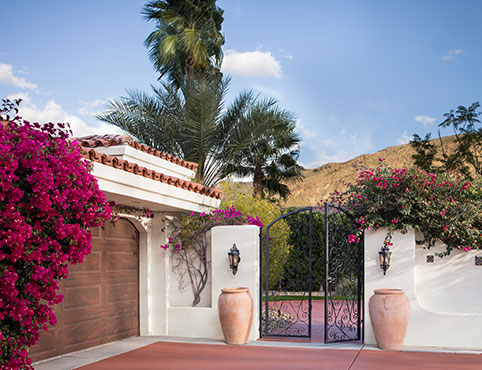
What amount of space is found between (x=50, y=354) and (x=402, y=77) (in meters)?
24.7

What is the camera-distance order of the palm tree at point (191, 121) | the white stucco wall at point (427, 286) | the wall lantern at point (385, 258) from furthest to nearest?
the palm tree at point (191, 121)
the wall lantern at point (385, 258)
the white stucco wall at point (427, 286)

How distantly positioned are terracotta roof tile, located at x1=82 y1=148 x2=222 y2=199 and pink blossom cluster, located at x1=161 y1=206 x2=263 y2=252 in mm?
513

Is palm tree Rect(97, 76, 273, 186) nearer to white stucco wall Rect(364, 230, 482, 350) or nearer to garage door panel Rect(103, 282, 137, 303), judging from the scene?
garage door panel Rect(103, 282, 137, 303)

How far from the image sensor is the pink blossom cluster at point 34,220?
4.95 metres

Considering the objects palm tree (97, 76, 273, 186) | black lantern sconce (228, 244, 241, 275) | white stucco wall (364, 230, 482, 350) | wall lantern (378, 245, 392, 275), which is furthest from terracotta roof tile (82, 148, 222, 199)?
palm tree (97, 76, 273, 186)

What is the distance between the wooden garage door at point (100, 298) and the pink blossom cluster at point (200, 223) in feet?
2.65

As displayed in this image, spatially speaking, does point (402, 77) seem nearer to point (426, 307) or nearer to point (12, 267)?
point (426, 307)

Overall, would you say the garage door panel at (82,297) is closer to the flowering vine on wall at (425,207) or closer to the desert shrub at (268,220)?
the flowering vine on wall at (425,207)

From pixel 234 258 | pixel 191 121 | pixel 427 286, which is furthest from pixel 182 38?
pixel 427 286

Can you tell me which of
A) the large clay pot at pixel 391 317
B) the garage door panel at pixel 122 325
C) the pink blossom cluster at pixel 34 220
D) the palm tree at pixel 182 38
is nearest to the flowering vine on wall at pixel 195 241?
the garage door panel at pixel 122 325

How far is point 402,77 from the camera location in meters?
28.0

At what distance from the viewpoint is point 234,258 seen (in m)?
9.16

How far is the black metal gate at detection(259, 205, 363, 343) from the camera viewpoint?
909 cm

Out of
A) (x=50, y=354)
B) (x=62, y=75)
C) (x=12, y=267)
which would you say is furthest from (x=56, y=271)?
(x=62, y=75)
